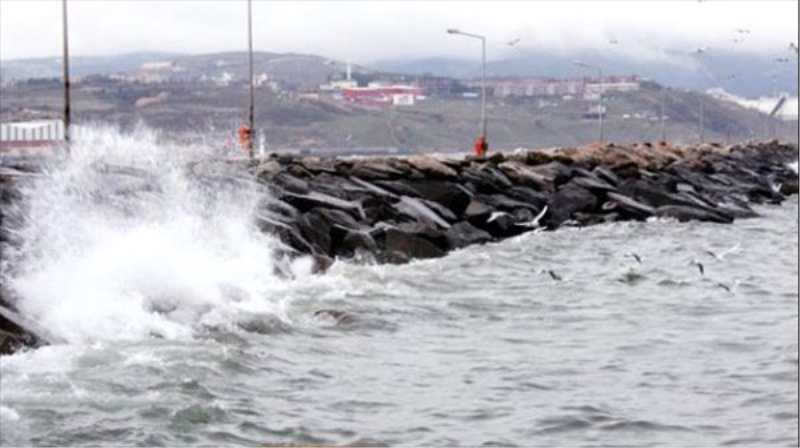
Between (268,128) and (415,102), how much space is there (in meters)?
31.8

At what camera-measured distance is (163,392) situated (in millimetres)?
10383

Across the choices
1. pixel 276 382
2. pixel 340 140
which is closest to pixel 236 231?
pixel 276 382

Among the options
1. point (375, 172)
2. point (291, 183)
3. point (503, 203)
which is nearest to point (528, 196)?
point (503, 203)

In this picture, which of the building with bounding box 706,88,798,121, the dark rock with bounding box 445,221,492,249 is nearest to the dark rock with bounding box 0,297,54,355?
the dark rock with bounding box 445,221,492,249

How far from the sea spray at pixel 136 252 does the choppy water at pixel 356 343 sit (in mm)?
40

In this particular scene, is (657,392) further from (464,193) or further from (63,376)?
(464,193)

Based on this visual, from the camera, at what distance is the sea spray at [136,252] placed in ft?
44.5

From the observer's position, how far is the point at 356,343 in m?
13.5

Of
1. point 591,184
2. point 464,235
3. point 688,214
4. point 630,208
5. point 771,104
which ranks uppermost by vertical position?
point 591,184

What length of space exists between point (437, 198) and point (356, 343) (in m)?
12.8

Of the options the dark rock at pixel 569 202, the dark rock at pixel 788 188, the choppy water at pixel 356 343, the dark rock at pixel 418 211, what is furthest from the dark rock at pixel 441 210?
the dark rock at pixel 788 188

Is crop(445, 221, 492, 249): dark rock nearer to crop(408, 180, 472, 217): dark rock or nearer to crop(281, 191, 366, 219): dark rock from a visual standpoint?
crop(408, 180, 472, 217): dark rock

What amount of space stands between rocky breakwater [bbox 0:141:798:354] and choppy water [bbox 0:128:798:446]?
20.5 inches

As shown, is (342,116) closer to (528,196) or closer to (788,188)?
(788,188)
